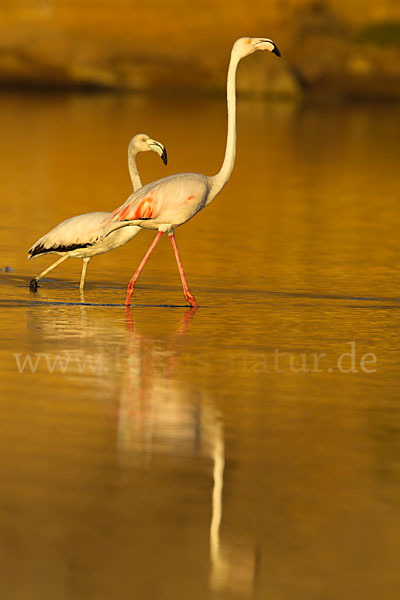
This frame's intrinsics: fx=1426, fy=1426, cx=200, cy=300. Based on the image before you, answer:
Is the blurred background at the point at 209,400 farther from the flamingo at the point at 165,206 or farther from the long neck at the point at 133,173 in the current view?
the long neck at the point at 133,173

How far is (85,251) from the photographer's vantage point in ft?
37.3

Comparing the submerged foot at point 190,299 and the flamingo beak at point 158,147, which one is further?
the flamingo beak at point 158,147

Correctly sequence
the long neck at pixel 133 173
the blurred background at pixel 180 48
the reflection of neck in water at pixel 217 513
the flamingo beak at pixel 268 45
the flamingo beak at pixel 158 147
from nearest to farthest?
the reflection of neck in water at pixel 217 513 < the flamingo beak at pixel 268 45 < the flamingo beak at pixel 158 147 < the long neck at pixel 133 173 < the blurred background at pixel 180 48

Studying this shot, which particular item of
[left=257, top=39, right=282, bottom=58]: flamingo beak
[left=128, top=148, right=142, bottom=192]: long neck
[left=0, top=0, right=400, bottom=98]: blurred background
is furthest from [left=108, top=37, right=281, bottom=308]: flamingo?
[left=0, top=0, right=400, bottom=98]: blurred background

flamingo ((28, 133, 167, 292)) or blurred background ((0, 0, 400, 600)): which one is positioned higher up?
flamingo ((28, 133, 167, 292))

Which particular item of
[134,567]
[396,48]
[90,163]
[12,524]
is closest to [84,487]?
[12,524]

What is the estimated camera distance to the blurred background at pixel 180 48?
59.5 metres

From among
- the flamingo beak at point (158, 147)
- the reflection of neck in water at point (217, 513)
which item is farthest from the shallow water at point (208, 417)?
the flamingo beak at point (158, 147)

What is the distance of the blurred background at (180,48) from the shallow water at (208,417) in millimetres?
43412

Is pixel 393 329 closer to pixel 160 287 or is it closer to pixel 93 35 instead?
pixel 160 287

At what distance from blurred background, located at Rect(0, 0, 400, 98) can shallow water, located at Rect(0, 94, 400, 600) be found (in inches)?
1709

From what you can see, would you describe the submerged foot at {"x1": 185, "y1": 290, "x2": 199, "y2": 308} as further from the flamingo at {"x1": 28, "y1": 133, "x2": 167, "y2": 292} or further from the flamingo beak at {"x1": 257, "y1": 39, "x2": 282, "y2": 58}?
the flamingo beak at {"x1": 257, "y1": 39, "x2": 282, "y2": 58}

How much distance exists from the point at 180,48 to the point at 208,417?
5521 cm

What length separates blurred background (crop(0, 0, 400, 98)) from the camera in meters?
59.5
